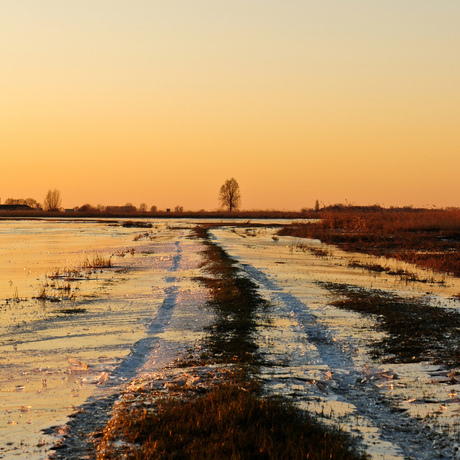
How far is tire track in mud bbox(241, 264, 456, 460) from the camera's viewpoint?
5922 mm

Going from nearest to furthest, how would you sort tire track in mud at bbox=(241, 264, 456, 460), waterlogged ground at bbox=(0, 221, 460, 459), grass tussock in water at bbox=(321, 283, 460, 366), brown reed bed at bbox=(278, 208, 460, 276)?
1. tire track in mud at bbox=(241, 264, 456, 460)
2. waterlogged ground at bbox=(0, 221, 460, 459)
3. grass tussock in water at bbox=(321, 283, 460, 366)
4. brown reed bed at bbox=(278, 208, 460, 276)

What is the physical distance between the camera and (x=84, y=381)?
8.38 metres

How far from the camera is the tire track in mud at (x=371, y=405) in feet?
19.4

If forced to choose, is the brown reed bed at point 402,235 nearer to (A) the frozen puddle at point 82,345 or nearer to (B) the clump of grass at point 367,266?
(B) the clump of grass at point 367,266

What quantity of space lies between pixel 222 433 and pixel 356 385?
9.90 feet

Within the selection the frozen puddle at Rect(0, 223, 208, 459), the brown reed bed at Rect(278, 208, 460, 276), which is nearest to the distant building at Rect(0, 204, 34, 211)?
the brown reed bed at Rect(278, 208, 460, 276)

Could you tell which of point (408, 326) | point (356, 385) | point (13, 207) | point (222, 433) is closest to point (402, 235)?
point (408, 326)

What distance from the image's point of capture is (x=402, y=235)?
41.9 meters

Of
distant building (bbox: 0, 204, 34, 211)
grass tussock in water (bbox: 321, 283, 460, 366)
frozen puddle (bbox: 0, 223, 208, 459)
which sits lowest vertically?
frozen puddle (bbox: 0, 223, 208, 459)

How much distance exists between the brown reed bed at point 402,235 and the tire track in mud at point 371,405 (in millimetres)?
13663

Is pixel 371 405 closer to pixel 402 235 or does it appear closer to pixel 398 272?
pixel 398 272

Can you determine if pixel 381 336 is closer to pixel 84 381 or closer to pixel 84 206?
pixel 84 381

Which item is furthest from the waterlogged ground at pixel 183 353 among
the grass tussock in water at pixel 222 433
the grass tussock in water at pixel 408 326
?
the grass tussock in water at pixel 222 433

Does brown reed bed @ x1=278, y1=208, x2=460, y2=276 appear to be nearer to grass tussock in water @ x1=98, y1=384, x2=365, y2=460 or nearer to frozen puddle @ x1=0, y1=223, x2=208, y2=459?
frozen puddle @ x1=0, y1=223, x2=208, y2=459
